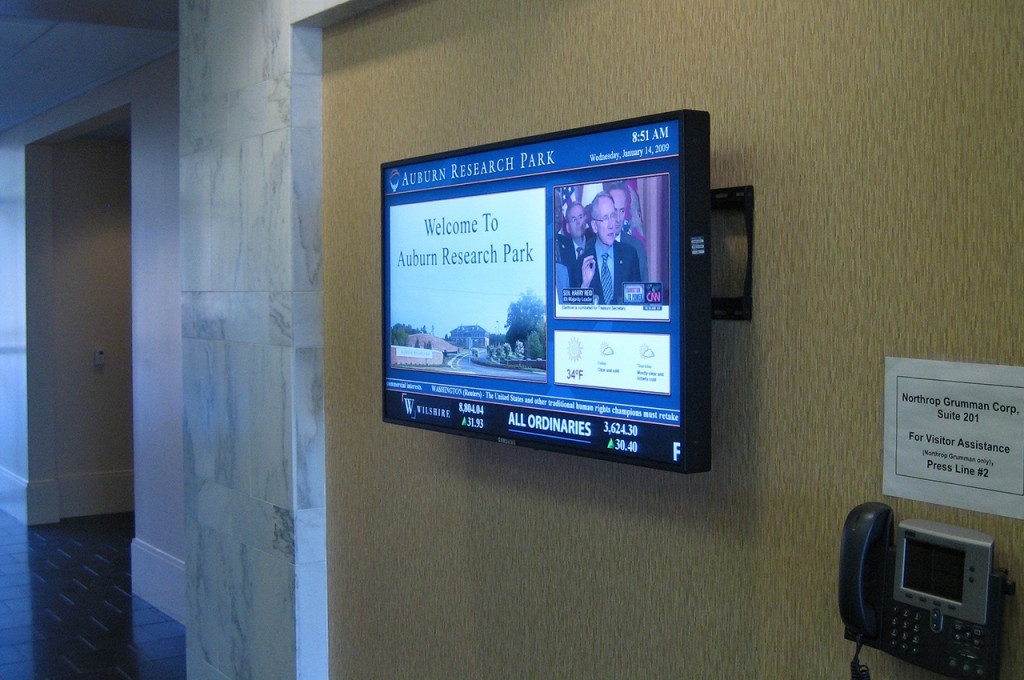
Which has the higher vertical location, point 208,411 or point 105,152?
point 105,152

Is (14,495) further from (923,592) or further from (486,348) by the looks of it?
(923,592)

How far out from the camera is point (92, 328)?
7887mm

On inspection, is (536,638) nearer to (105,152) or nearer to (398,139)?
(398,139)

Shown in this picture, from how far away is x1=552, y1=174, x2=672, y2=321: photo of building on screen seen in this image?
2.04m

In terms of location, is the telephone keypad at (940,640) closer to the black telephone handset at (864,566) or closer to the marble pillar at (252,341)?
the black telephone handset at (864,566)

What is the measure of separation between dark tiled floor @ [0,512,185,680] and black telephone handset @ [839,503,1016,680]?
3683mm

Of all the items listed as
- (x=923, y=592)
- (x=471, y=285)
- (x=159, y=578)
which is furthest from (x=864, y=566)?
(x=159, y=578)

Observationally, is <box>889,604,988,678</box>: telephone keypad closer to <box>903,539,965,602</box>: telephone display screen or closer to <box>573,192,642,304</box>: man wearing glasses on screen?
<box>903,539,965,602</box>: telephone display screen

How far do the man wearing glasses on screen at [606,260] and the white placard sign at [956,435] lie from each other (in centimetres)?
55

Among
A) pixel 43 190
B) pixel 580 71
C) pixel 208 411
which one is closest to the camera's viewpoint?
pixel 580 71

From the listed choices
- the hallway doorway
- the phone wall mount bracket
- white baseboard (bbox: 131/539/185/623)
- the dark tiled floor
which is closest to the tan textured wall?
the phone wall mount bracket

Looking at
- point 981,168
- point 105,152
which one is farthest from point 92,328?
point 981,168

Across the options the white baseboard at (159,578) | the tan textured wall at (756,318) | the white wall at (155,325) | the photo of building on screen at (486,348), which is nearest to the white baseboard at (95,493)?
the white baseboard at (159,578)

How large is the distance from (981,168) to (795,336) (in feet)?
1.50
